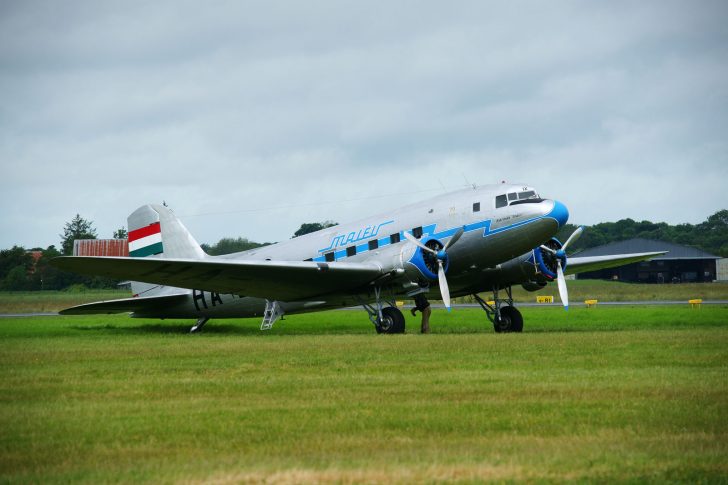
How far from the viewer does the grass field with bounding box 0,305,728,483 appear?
6160 mm

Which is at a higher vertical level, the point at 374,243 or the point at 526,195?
the point at 526,195

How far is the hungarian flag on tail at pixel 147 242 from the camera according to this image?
2755 centimetres

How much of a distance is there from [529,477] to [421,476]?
0.76 meters

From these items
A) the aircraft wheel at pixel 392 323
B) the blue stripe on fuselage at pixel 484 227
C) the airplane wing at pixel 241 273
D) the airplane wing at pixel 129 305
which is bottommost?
the aircraft wheel at pixel 392 323

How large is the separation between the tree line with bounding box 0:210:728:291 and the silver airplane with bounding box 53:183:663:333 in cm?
209

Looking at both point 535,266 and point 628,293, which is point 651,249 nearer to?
point 628,293

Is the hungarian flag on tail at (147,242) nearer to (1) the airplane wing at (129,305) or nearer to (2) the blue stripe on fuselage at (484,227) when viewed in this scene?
(1) the airplane wing at (129,305)

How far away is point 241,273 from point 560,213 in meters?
8.63

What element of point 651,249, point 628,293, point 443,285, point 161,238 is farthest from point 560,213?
point 651,249

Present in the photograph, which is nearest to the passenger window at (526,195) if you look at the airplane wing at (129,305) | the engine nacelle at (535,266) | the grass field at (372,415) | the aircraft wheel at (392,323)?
the engine nacelle at (535,266)

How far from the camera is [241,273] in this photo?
74.3 ft

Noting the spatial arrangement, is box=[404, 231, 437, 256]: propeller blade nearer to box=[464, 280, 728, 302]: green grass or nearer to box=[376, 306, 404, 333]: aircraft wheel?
box=[376, 306, 404, 333]: aircraft wheel

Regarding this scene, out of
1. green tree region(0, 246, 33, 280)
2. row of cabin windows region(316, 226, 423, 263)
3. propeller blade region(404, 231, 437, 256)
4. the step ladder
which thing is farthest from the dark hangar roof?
propeller blade region(404, 231, 437, 256)

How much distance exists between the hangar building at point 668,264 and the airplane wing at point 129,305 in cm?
6645
